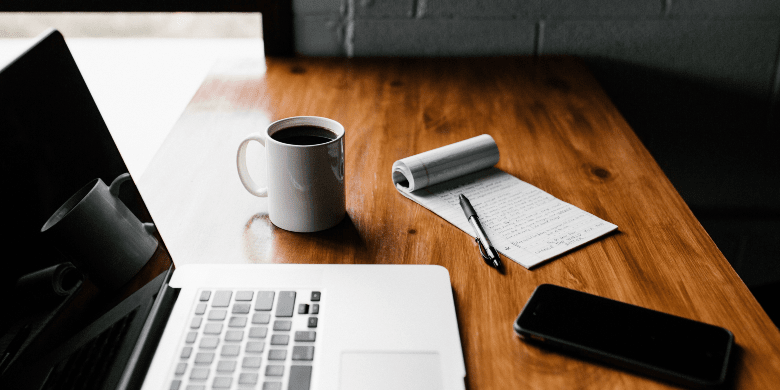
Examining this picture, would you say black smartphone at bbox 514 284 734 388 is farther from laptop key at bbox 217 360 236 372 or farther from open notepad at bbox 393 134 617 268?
laptop key at bbox 217 360 236 372

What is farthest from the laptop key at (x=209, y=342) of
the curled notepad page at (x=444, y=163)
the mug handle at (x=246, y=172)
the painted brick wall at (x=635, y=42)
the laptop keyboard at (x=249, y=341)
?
the painted brick wall at (x=635, y=42)

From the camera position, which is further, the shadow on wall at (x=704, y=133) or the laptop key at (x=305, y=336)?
the shadow on wall at (x=704, y=133)

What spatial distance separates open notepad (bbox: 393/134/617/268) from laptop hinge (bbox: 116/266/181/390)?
334mm

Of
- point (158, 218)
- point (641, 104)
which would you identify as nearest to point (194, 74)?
point (158, 218)

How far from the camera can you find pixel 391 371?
0.48 metres

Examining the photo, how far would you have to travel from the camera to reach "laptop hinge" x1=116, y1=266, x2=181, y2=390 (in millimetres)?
467

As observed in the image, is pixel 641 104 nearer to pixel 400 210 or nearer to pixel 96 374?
pixel 400 210

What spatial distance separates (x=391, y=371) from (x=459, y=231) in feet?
0.82

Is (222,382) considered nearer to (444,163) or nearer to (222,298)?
(222,298)

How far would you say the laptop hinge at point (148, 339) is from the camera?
0.47 meters

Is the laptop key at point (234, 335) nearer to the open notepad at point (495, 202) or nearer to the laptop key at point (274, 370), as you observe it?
the laptop key at point (274, 370)

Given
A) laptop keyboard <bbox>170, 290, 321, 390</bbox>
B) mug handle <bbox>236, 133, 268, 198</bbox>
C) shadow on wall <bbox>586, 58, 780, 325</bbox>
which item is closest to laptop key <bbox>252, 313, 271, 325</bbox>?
laptop keyboard <bbox>170, 290, 321, 390</bbox>

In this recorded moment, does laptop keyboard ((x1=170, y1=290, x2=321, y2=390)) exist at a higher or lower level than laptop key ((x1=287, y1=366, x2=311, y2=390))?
higher

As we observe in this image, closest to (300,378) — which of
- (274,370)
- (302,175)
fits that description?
(274,370)
